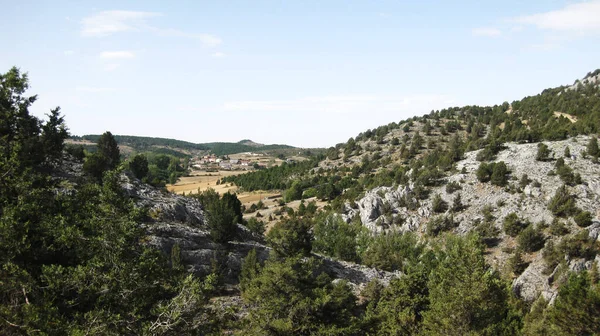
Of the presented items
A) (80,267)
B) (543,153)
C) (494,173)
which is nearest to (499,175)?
(494,173)

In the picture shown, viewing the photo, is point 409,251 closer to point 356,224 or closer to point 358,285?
point 356,224

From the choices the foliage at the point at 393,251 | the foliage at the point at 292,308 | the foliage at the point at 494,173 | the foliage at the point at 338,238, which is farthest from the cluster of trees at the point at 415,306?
the foliage at the point at 494,173

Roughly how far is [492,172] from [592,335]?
1965 inches

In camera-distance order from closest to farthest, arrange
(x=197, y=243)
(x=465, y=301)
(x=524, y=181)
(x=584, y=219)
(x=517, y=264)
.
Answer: (x=465, y=301) → (x=197, y=243) → (x=517, y=264) → (x=584, y=219) → (x=524, y=181)

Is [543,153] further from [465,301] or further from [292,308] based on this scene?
[292,308]

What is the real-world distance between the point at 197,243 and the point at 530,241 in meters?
43.2

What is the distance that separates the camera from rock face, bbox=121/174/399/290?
30203mm

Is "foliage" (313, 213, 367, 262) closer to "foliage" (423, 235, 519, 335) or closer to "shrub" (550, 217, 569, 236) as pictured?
"shrub" (550, 217, 569, 236)

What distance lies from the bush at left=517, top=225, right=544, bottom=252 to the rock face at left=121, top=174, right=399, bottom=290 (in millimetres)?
22574

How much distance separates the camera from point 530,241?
4841 cm

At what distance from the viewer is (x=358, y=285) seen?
3397 cm

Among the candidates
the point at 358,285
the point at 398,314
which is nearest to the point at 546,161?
the point at 358,285

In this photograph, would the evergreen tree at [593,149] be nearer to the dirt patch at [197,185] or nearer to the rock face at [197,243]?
the rock face at [197,243]

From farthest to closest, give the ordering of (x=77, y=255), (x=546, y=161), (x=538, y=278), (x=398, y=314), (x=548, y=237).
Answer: (x=546, y=161) → (x=548, y=237) → (x=538, y=278) → (x=398, y=314) → (x=77, y=255)
